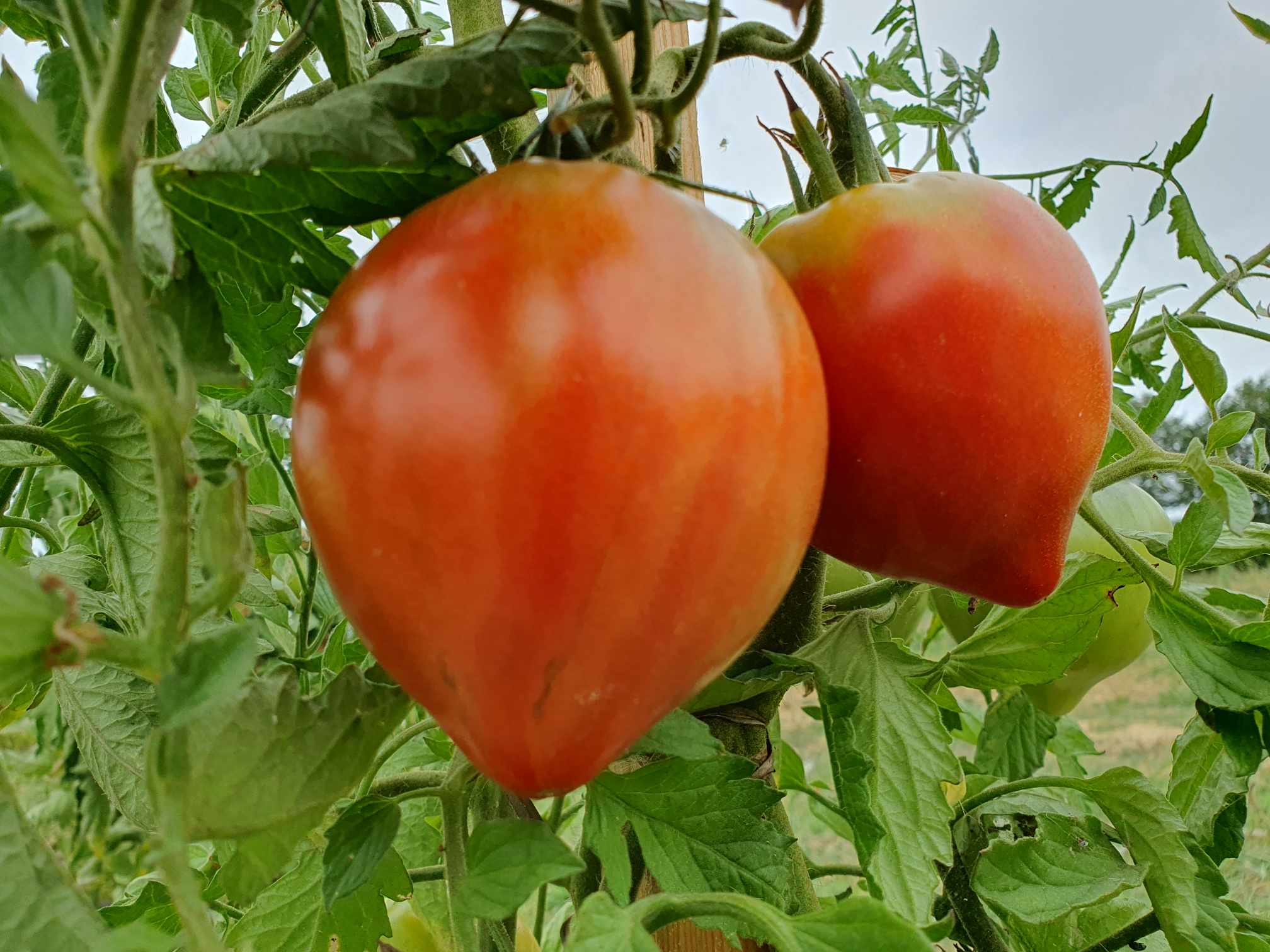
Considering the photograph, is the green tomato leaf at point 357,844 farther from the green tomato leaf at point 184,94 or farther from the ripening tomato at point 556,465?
the green tomato leaf at point 184,94

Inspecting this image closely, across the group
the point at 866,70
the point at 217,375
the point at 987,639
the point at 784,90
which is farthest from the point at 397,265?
the point at 866,70

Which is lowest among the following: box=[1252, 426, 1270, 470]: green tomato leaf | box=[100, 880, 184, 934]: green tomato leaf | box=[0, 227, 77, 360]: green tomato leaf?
box=[100, 880, 184, 934]: green tomato leaf

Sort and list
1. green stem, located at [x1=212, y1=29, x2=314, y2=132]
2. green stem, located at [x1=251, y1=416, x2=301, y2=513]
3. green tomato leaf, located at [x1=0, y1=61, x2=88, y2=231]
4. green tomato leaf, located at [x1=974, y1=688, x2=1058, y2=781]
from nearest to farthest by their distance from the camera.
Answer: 1. green tomato leaf, located at [x1=0, y1=61, x2=88, y2=231]
2. green stem, located at [x1=212, y1=29, x2=314, y2=132]
3. green stem, located at [x1=251, y1=416, x2=301, y2=513]
4. green tomato leaf, located at [x1=974, y1=688, x2=1058, y2=781]

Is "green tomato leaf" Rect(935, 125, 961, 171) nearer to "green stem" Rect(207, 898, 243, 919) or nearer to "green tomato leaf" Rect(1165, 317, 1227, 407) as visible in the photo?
"green tomato leaf" Rect(1165, 317, 1227, 407)

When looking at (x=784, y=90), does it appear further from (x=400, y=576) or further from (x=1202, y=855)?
(x=1202, y=855)

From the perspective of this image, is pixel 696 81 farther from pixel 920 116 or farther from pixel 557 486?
pixel 920 116

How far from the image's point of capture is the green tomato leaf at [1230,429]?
412mm

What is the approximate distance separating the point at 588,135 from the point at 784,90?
11 cm

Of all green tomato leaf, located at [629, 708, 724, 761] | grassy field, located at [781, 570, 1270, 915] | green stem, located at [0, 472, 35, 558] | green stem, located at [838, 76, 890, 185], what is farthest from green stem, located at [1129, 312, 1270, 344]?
grassy field, located at [781, 570, 1270, 915]

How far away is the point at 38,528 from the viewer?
1.62 feet

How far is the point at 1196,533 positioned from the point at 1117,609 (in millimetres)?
147

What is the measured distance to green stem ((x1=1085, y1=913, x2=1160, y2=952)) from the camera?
0.48 meters

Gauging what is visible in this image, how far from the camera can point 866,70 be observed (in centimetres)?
68

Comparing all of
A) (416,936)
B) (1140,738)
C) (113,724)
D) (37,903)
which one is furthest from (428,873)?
(1140,738)
